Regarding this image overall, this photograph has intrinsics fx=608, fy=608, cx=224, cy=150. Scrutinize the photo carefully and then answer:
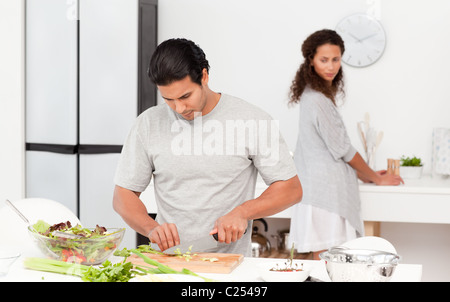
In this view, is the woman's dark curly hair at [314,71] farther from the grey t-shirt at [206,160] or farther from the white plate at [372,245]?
the white plate at [372,245]

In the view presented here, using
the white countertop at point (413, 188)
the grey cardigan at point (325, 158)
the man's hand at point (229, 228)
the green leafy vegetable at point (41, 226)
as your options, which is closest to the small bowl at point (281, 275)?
the man's hand at point (229, 228)

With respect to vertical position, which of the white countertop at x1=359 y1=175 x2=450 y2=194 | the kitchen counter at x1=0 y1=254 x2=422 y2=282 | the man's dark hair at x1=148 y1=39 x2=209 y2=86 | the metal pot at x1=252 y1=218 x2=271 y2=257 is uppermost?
the man's dark hair at x1=148 y1=39 x2=209 y2=86

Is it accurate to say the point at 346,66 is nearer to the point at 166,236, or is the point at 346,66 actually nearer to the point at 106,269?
the point at 166,236

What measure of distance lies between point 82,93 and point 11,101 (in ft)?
1.39

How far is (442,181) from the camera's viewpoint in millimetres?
3418

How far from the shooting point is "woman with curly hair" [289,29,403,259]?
2.85 m

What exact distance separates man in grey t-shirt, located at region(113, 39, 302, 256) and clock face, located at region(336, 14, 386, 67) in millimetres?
2034

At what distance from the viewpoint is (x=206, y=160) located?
6.04 feet

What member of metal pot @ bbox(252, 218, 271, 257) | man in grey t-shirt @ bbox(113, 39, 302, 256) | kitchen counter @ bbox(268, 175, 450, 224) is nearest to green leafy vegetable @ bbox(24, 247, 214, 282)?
man in grey t-shirt @ bbox(113, 39, 302, 256)

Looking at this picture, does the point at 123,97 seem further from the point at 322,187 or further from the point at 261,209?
the point at 261,209

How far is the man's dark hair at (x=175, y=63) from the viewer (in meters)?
1.73

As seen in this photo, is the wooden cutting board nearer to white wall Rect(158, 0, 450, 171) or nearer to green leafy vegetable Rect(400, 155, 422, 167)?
green leafy vegetable Rect(400, 155, 422, 167)
